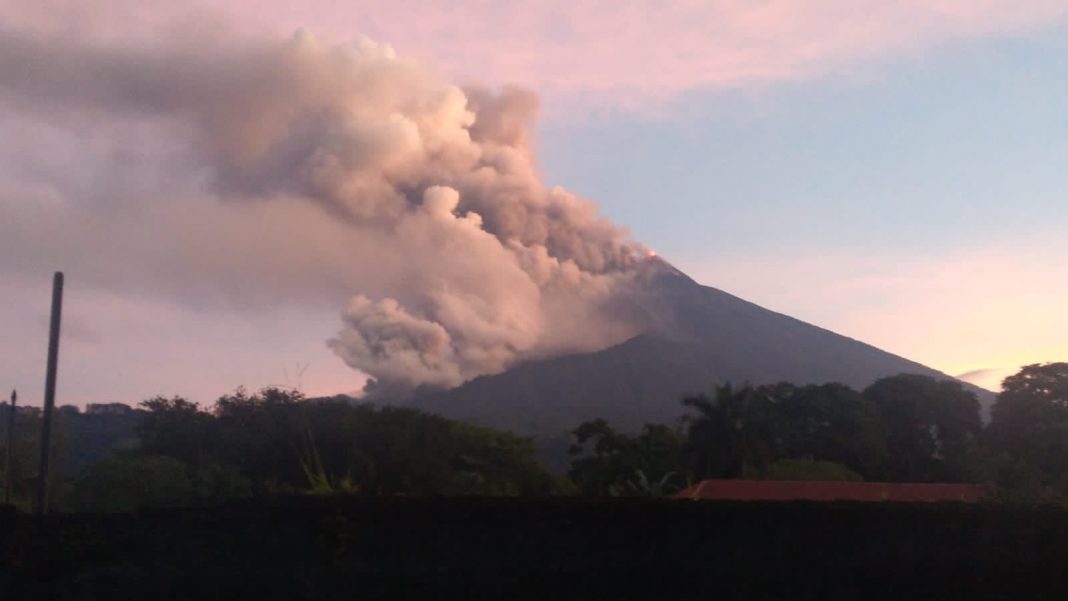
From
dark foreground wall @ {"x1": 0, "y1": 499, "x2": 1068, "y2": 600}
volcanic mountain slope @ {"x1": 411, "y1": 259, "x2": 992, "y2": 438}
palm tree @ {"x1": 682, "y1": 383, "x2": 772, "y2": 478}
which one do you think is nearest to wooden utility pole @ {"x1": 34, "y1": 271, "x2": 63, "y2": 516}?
dark foreground wall @ {"x1": 0, "y1": 499, "x2": 1068, "y2": 600}

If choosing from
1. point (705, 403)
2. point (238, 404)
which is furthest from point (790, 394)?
point (238, 404)

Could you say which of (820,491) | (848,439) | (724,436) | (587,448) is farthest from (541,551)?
(848,439)

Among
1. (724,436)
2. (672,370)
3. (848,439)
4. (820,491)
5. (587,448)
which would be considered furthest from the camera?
(672,370)

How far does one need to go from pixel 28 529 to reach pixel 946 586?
13861mm

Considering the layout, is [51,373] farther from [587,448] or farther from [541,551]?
[587,448]

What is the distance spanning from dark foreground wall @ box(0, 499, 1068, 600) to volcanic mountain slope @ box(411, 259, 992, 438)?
Answer: 70.3 m

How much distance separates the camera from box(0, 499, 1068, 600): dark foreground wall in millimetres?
15141

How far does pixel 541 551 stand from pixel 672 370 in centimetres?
9369

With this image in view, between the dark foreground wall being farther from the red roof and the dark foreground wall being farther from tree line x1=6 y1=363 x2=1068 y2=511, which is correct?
the red roof

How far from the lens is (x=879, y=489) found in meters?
32.3

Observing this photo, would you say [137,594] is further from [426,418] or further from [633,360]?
[633,360]

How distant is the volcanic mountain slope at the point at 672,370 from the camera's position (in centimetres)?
9900

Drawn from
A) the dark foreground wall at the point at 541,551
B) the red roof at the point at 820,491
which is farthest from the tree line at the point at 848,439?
the dark foreground wall at the point at 541,551

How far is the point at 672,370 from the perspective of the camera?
355 ft
